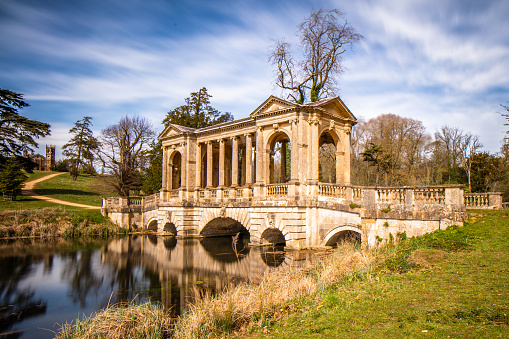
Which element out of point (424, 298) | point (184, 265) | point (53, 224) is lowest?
point (184, 265)

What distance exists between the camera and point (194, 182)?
84.6 ft

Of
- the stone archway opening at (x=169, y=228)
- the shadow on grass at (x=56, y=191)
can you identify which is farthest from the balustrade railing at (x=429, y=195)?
the shadow on grass at (x=56, y=191)

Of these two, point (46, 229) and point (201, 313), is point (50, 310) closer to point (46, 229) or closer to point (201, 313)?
point (201, 313)

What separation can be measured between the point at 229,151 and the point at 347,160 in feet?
39.8

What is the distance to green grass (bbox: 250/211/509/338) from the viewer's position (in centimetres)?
518

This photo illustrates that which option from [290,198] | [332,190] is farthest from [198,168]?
[332,190]

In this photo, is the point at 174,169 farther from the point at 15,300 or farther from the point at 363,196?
the point at 363,196

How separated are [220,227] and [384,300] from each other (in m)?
20.5

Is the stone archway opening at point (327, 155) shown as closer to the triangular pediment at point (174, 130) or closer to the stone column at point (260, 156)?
the stone column at point (260, 156)

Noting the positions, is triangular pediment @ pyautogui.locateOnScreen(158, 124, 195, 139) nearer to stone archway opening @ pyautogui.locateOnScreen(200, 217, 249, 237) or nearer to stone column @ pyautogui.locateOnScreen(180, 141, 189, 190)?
stone column @ pyautogui.locateOnScreen(180, 141, 189, 190)

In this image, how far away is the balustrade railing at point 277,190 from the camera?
18.9 meters

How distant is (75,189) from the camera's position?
4484 cm

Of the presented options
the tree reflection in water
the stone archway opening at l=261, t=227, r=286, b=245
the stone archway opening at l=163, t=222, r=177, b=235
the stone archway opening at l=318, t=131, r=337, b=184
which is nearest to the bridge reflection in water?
the stone archway opening at l=261, t=227, r=286, b=245

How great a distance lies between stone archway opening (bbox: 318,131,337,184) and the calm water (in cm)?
803
